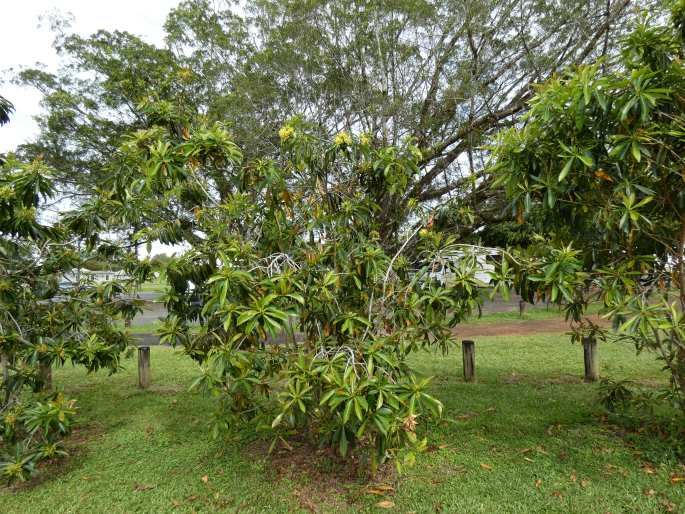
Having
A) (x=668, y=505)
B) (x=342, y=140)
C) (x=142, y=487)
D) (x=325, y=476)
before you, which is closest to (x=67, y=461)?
(x=142, y=487)

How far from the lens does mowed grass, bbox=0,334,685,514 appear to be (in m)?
2.95

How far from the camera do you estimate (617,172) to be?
2.78 meters

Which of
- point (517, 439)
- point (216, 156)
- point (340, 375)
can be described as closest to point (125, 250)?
point (216, 156)

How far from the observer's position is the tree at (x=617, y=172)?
2.58m

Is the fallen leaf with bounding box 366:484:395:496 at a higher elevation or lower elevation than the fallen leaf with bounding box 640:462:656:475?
lower

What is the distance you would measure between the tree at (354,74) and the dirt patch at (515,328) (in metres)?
2.82

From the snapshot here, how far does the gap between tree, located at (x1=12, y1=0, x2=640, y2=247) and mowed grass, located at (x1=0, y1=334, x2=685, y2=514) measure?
3.45m

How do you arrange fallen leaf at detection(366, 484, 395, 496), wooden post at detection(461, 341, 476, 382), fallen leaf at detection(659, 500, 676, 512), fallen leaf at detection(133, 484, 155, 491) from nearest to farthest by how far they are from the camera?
fallen leaf at detection(659, 500, 676, 512), fallen leaf at detection(366, 484, 395, 496), fallen leaf at detection(133, 484, 155, 491), wooden post at detection(461, 341, 476, 382)

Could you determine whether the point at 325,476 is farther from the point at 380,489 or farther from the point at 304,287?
the point at 304,287

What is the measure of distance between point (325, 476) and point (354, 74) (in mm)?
7642

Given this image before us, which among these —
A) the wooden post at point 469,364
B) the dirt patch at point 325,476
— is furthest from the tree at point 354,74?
the dirt patch at point 325,476

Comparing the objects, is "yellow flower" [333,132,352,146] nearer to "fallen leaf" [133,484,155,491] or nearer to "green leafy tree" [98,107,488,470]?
"green leafy tree" [98,107,488,470]

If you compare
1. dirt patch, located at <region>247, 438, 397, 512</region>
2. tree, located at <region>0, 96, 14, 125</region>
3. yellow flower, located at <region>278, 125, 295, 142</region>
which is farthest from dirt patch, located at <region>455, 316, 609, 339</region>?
tree, located at <region>0, 96, 14, 125</region>

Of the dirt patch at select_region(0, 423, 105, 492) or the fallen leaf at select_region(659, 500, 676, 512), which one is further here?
the dirt patch at select_region(0, 423, 105, 492)
